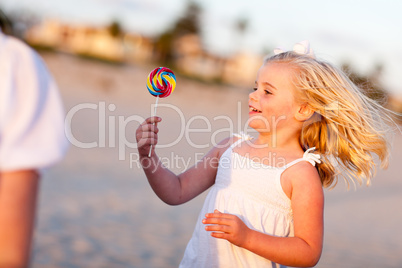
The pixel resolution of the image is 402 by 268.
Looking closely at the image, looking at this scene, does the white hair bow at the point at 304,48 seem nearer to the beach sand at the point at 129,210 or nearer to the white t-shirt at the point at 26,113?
the beach sand at the point at 129,210

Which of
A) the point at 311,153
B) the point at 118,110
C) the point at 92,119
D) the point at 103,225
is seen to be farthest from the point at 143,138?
the point at 118,110

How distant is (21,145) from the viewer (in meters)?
1.16

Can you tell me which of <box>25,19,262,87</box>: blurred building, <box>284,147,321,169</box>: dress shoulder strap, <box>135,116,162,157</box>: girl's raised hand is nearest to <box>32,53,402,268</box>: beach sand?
<box>135,116,162,157</box>: girl's raised hand

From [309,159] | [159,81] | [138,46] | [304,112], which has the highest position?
[138,46]

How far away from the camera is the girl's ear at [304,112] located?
2.81 meters

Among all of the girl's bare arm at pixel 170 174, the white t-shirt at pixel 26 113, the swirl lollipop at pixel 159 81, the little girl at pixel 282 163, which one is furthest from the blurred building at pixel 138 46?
the white t-shirt at pixel 26 113

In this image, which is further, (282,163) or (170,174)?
(170,174)

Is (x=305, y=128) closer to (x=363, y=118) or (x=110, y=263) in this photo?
(x=363, y=118)

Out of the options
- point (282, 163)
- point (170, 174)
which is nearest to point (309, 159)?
point (282, 163)

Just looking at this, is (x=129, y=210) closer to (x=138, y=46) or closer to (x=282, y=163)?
(x=282, y=163)

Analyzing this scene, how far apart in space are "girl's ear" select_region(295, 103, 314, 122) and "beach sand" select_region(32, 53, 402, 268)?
4.85ft

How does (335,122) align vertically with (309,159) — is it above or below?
above

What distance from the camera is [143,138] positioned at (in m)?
2.66

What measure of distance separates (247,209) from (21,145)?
163 centimetres
